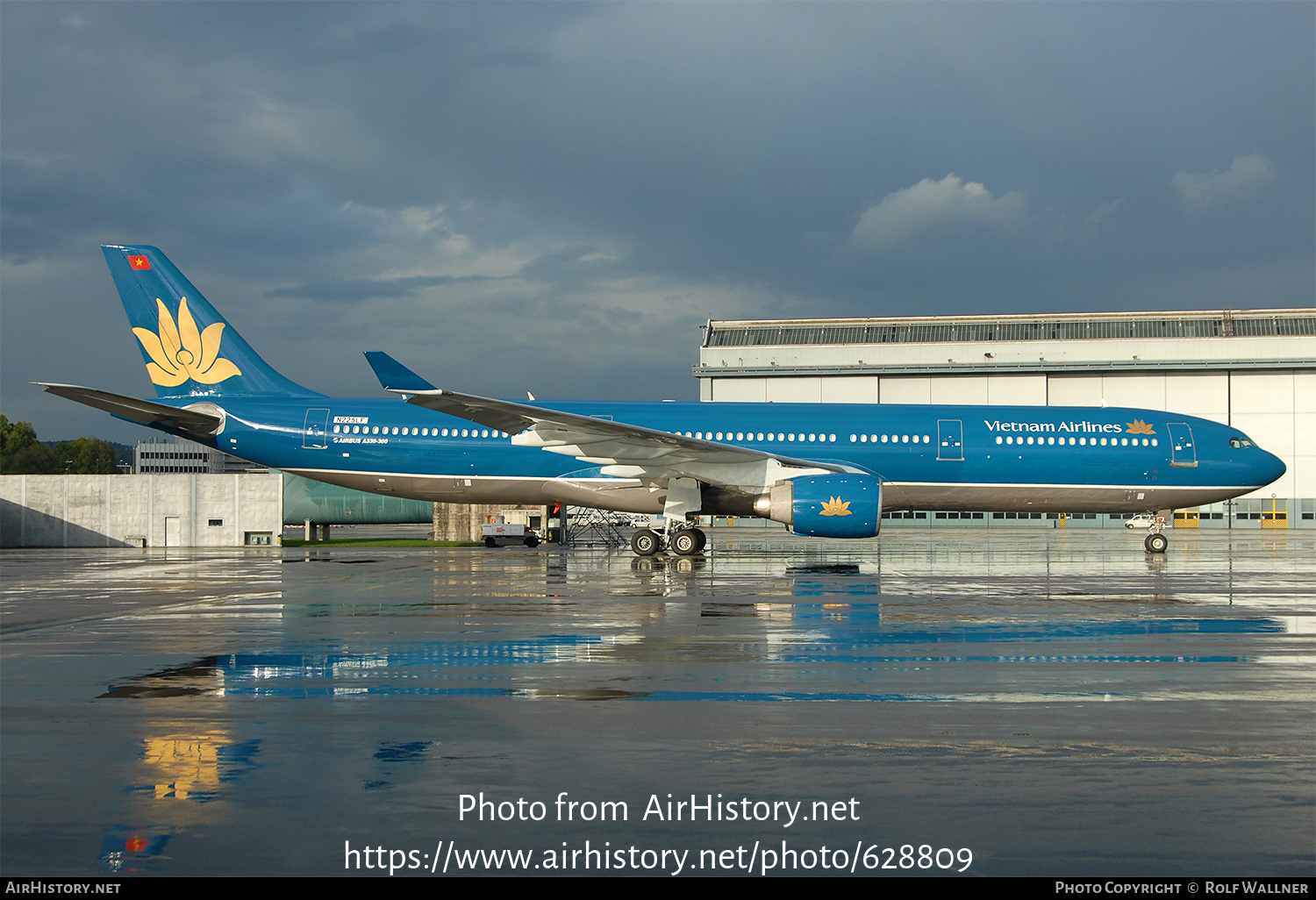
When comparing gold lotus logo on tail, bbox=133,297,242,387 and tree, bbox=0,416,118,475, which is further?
tree, bbox=0,416,118,475

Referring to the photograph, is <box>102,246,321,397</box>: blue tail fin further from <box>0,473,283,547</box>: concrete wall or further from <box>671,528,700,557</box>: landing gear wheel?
<box>671,528,700,557</box>: landing gear wheel

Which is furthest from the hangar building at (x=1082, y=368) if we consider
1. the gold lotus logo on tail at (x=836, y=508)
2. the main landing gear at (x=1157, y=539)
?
the gold lotus logo on tail at (x=836, y=508)

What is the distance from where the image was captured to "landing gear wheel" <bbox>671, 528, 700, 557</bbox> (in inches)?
814

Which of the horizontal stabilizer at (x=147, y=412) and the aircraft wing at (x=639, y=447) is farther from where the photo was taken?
the horizontal stabilizer at (x=147, y=412)

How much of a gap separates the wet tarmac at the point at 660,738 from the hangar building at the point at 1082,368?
124 ft

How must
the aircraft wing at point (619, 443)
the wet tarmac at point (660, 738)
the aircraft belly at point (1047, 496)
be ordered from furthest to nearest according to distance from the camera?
the aircraft belly at point (1047, 496) < the aircraft wing at point (619, 443) < the wet tarmac at point (660, 738)

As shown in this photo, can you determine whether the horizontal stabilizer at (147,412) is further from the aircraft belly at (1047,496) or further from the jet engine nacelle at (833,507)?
the aircraft belly at (1047,496)

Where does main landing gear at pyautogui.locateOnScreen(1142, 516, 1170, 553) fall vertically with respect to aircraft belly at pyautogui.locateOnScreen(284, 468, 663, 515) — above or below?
below

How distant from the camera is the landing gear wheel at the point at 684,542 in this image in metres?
20.7

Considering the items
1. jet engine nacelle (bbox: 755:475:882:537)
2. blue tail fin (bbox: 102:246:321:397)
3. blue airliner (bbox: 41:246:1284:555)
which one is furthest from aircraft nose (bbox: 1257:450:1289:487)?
blue tail fin (bbox: 102:246:321:397)

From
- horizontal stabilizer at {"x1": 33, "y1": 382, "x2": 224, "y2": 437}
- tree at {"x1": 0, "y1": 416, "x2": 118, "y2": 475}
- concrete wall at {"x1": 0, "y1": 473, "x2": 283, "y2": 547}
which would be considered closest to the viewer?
horizontal stabilizer at {"x1": 33, "y1": 382, "x2": 224, "y2": 437}

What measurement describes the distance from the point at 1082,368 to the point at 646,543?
35746mm

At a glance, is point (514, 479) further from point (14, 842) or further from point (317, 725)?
point (14, 842)

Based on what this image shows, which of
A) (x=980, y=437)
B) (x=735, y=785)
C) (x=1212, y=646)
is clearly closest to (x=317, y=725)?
(x=735, y=785)
